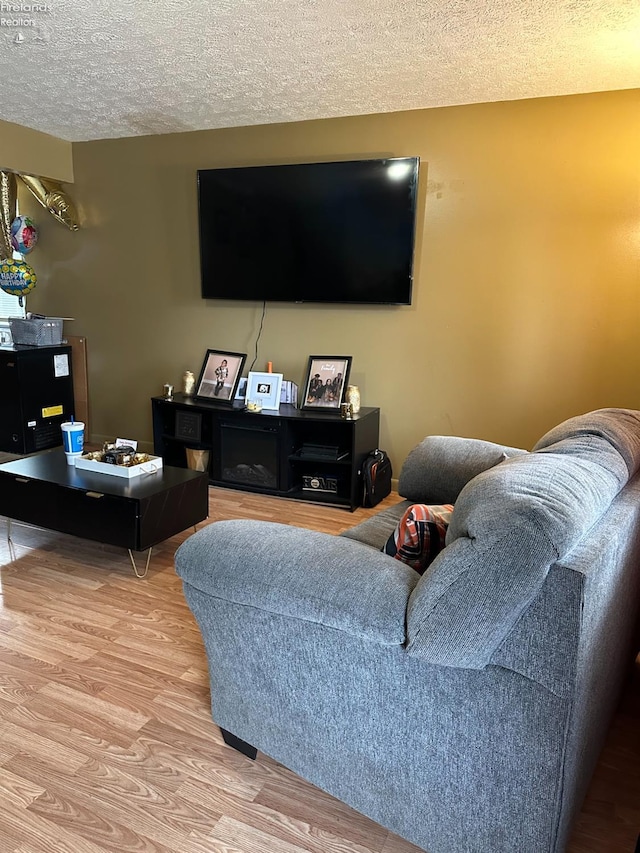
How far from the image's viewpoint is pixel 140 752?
1.74 m

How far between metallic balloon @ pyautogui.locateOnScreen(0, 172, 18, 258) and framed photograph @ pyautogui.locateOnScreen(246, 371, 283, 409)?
7.95 feet

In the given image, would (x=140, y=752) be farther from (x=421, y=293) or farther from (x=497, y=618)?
(x=421, y=293)

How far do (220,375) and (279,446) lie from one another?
0.78 metres

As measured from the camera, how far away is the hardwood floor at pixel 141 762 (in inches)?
58.1

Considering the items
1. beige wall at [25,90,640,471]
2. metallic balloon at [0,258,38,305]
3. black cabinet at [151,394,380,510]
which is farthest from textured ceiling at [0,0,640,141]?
black cabinet at [151,394,380,510]

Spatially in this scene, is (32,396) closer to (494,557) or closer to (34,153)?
(34,153)

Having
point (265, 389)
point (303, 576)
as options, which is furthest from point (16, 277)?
point (303, 576)

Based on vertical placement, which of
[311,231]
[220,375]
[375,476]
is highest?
[311,231]

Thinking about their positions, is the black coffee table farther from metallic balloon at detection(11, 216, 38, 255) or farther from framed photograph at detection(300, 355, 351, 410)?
metallic balloon at detection(11, 216, 38, 255)

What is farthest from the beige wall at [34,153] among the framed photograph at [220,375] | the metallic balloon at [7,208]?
the framed photograph at [220,375]

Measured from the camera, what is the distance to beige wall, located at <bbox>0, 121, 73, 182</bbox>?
431cm

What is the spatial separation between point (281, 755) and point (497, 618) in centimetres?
82

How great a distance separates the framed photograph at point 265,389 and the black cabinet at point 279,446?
3.3 inches

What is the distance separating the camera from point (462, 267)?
3689 millimetres
